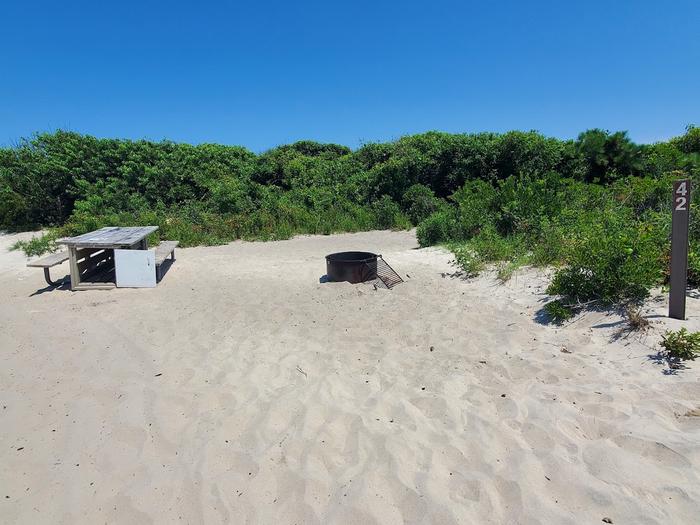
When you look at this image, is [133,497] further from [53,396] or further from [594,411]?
[594,411]

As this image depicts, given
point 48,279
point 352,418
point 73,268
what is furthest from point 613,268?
point 48,279

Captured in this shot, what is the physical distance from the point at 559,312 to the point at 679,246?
1134 mm

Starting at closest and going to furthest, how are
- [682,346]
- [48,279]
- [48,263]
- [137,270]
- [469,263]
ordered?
[682,346] → [469,263] → [48,263] → [137,270] → [48,279]

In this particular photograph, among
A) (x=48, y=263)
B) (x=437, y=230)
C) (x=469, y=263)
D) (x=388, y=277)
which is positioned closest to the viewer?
(x=469, y=263)

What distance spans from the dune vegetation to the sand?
415 cm

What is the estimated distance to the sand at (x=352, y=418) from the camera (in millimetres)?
2127

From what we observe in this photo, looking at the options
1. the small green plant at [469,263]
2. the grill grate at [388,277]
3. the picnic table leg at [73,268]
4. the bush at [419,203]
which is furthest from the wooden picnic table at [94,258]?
the bush at [419,203]

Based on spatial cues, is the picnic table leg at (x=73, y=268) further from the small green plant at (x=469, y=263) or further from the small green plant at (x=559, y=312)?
the small green plant at (x=559, y=312)

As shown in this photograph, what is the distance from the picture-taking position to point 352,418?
288 cm

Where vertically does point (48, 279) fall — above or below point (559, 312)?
above

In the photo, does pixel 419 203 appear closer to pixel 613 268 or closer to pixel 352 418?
pixel 613 268

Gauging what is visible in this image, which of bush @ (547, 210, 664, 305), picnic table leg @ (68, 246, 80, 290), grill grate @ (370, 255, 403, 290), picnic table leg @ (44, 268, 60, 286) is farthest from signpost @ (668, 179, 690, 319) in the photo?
picnic table leg @ (44, 268, 60, 286)

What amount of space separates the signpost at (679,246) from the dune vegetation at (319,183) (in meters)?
4.06

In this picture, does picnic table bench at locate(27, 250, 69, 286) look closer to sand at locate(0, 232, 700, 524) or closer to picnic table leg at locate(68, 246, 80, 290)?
picnic table leg at locate(68, 246, 80, 290)
